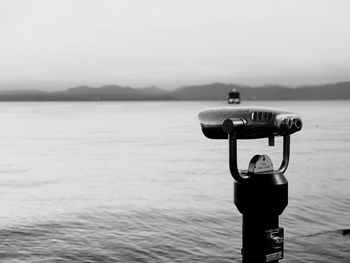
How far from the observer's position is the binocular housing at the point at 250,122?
3.10 m

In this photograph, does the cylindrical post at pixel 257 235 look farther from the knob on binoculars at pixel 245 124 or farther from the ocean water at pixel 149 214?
the ocean water at pixel 149 214

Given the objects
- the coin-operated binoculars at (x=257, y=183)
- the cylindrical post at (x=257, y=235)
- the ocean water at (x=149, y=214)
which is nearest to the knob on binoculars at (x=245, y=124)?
the coin-operated binoculars at (x=257, y=183)

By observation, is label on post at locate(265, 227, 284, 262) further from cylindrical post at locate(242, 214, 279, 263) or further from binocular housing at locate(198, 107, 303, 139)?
binocular housing at locate(198, 107, 303, 139)

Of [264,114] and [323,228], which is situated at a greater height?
[264,114]

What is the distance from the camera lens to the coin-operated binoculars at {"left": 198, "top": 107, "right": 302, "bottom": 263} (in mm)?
3068

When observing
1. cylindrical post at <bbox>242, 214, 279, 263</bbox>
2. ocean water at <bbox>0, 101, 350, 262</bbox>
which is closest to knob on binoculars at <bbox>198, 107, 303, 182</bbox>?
cylindrical post at <bbox>242, 214, 279, 263</bbox>

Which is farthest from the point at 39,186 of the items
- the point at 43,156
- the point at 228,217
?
the point at 43,156

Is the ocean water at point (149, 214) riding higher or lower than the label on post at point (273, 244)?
lower

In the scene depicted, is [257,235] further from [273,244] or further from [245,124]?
[245,124]

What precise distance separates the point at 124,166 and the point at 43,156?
8000 millimetres

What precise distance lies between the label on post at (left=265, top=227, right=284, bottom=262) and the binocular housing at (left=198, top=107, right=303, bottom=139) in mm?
553

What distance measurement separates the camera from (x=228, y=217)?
40.9 ft

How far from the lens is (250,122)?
3119 millimetres

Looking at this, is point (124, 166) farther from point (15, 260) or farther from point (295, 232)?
point (15, 260)
